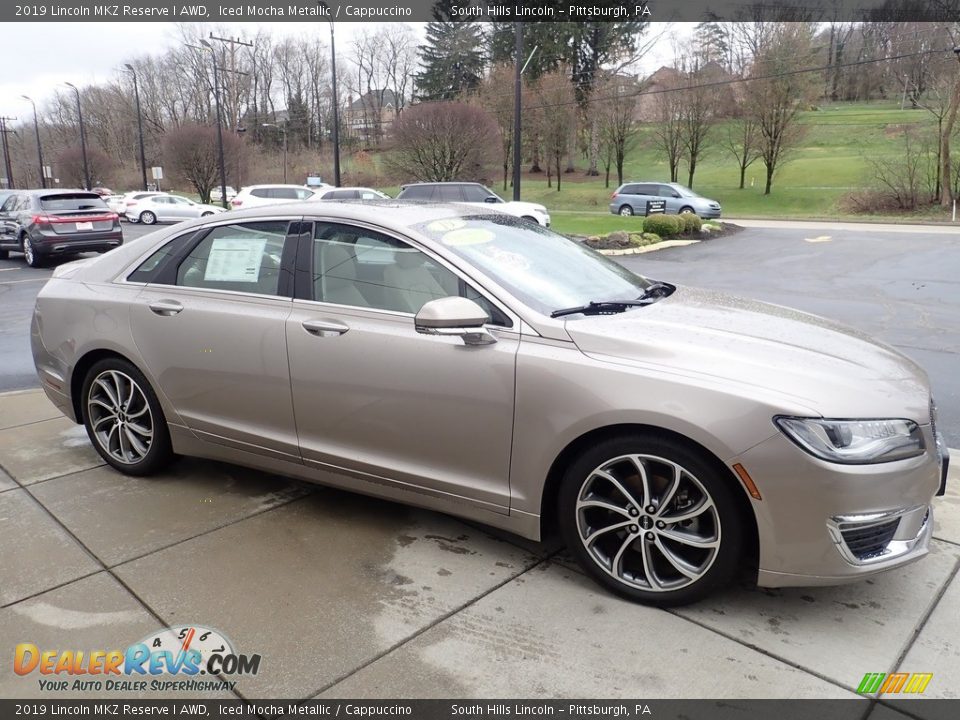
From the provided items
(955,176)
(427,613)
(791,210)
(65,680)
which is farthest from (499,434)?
(791,210)

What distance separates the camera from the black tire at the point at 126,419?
4047mm

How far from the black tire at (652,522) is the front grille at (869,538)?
0.36 meters

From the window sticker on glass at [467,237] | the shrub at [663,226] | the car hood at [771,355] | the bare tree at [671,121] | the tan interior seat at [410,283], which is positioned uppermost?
the bare tree at [671,121]

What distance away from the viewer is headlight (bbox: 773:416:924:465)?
Result: 2488 mm

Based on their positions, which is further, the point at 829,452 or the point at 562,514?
the point at 562,514

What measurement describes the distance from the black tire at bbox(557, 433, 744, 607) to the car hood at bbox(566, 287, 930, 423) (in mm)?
324

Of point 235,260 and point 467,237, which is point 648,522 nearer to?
point 467,237

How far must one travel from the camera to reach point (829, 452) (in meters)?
2.49

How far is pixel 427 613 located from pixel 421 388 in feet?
2.99

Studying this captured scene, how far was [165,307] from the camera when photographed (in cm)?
387

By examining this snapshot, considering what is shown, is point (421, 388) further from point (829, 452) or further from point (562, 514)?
point (829, 452)

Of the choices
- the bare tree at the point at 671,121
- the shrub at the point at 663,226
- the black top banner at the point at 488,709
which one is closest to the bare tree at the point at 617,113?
the bare tree at the point at 671,121

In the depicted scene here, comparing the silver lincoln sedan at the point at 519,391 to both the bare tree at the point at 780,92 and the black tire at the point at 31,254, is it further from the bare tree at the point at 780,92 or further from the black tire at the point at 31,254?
the bare tree at the point at 780,92

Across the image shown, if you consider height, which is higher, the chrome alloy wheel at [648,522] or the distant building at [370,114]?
the distant building at [370,114]
